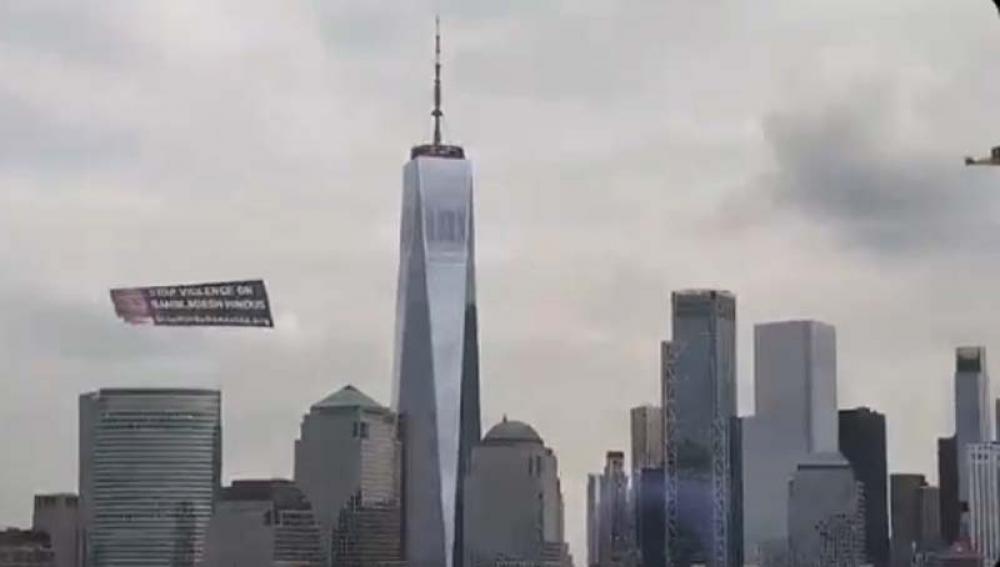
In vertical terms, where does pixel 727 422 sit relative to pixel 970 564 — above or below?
above

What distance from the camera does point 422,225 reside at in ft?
304

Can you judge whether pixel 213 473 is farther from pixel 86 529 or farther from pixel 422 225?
pixel 422 225

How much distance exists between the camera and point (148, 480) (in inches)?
3386

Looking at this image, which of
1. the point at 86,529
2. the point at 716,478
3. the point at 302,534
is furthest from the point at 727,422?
the point at 86,529

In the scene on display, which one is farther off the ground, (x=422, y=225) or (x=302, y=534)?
(x=422, y=225)

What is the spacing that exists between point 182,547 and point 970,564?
101 feet

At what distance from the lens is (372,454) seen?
305 ft

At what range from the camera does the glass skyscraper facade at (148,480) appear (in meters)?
83.6

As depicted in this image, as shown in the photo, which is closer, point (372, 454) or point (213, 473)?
point (213, 473)

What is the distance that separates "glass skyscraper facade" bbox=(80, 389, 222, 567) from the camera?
83562 mm

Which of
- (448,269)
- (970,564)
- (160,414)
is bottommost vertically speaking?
(970,564)

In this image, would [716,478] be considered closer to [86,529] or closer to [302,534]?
[302,534]

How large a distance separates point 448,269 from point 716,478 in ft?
46.0

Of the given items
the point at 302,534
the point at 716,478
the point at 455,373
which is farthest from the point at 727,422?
the point at 302,534
